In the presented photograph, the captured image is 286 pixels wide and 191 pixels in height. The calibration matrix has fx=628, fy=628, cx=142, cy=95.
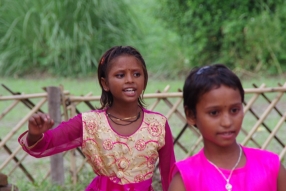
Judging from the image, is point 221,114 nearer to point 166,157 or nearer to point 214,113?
point 214,113

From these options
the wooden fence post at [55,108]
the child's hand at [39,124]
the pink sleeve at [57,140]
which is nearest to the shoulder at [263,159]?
the child's hand at [39,124]

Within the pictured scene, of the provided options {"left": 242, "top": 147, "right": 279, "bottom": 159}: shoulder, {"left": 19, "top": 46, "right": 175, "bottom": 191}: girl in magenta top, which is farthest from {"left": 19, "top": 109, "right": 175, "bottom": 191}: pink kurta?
{"left": 242, "top": 147, "right": 279, "bottom": 159}: shoulder

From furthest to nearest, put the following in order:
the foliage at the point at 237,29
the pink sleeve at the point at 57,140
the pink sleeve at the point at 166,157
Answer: the foliage at the point at 237,29 → the pink sleeve at the point at 166,157 → the pink sleeve at the point at 57,140

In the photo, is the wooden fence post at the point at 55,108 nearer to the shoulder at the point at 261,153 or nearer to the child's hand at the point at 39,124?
the child's hand at the point at 39,124

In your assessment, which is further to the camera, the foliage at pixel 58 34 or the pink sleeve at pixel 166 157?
the foliage at pixel 58 34

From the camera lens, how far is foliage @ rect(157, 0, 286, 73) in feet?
32.1

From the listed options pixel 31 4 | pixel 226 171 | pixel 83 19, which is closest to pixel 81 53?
pixel 83 19

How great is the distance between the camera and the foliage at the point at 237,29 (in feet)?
32.1

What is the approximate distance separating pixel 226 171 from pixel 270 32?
7.71m

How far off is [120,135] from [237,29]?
6.99 m

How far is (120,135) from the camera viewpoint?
3098mm

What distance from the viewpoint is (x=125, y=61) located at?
123 inches

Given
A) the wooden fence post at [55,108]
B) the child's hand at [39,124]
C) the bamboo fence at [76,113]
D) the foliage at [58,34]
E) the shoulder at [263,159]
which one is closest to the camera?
the shoulder at [263,159]

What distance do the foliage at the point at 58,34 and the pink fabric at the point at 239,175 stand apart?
334 inches
